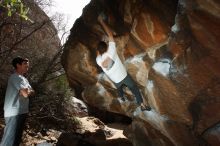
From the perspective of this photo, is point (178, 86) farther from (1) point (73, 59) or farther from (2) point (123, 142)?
(2) point (123, 142)

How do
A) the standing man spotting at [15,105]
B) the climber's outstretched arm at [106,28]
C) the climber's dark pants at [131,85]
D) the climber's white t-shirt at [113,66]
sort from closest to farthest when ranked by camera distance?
the standing man spotting at [15,105] < the climber's white t-shirt at [113,66] < the climber's dark pants at [131,85] < the climber's outstretched arm at [106,28]

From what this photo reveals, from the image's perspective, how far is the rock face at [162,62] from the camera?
4906 millimetres

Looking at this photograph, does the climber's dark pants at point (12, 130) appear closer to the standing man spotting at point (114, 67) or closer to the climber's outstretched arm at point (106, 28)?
the standing man spotting at point (114, 67)

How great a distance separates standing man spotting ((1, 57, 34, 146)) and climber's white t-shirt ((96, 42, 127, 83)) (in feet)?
6.08

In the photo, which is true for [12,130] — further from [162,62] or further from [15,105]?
[162,62]

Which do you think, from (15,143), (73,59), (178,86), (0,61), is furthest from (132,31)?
(0,61)

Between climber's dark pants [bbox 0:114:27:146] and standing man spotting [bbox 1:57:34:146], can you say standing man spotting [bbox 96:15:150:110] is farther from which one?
climber's dark pants [bbox 0:114:27:146]

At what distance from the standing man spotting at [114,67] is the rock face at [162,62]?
0.18 m

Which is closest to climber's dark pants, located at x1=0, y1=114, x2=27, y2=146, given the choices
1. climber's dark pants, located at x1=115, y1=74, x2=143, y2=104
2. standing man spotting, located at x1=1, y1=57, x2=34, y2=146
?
standing man spotting, located at x1=1, y1=57, x2=34, y2=146

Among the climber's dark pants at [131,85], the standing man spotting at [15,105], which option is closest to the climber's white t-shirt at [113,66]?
the climber's dark pants at [131,85]

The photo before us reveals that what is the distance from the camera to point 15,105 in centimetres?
546

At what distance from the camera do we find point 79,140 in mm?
10305

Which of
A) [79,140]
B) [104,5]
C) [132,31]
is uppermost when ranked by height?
[104,5]

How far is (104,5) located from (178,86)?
281 centimetres
